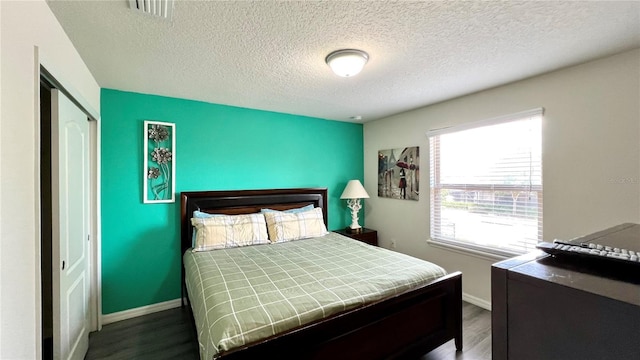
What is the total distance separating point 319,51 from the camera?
1924 millimetres

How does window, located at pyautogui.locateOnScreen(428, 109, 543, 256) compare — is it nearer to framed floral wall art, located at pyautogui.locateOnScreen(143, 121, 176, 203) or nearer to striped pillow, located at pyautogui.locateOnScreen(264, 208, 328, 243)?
striped pillow, located at pyautogui.locateOnScreen(264, 208, 328, 243)

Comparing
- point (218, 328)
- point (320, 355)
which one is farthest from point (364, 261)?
point (218, 328)

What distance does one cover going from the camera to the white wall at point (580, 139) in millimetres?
1925

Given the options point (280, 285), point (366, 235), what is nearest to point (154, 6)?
point (280, 285)

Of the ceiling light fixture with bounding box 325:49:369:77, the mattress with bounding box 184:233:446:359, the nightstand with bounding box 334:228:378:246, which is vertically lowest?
the nightstand with bounding box 334:228:378:246

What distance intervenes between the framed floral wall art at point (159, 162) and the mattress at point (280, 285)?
28.4 inches

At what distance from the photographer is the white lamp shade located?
389 centimetres

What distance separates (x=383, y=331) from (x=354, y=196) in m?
2.29

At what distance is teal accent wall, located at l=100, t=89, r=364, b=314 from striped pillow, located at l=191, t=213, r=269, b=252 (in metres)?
0.44

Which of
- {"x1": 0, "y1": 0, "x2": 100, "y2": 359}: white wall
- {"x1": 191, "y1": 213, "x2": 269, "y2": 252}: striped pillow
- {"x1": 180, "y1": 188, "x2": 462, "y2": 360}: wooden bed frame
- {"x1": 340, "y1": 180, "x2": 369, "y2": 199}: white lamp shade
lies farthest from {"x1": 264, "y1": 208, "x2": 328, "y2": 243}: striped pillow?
{"x1": 0, "y1": 0, "x2": 100, "y2": 359}: white wall

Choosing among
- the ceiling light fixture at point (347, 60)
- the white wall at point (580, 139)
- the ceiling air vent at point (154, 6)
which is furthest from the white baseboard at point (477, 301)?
the ceiling air vent at point (154, 6)

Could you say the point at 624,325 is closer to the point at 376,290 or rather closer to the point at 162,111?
the point at 376,290

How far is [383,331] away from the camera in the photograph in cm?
172

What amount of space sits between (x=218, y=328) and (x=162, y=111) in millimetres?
2475
